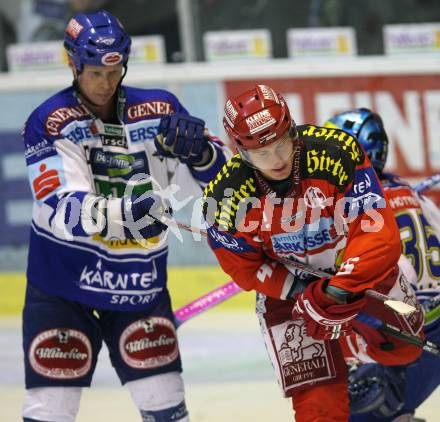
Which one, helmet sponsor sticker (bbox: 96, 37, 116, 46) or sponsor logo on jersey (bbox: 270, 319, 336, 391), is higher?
helmet sponsor sticker (bbox: 96, 37, 116, 46)

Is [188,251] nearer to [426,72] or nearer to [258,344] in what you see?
[258,344]

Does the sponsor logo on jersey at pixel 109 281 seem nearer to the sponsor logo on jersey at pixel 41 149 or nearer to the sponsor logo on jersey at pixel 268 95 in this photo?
the sponsor logo on jersey at pixel 41 149

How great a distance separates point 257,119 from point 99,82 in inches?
28.2

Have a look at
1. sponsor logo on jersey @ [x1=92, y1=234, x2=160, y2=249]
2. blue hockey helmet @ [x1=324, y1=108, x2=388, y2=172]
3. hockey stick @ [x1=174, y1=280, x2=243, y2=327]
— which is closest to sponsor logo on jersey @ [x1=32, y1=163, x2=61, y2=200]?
sponsor logo on jersey @ [x1=92, y1=234, x2=160, y2=249]

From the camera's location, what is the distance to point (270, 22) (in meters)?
6.96

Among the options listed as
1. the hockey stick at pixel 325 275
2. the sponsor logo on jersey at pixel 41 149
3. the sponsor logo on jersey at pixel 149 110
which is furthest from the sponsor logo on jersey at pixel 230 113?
the sponsor logo on jersey at pixel 41 149

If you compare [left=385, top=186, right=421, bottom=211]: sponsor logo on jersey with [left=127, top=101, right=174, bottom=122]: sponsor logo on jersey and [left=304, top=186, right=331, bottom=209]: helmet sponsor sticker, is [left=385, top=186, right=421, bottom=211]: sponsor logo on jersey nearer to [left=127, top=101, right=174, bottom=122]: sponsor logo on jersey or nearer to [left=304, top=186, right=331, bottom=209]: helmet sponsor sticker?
[left=304, top=186, right=331, bottom=209]: helmet sponsor sticker

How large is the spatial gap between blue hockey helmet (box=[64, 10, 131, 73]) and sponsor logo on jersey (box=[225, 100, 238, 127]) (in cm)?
55

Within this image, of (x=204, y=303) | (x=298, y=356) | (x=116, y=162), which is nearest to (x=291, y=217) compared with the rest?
(x=298, y=356)

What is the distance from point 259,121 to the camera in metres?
3.26

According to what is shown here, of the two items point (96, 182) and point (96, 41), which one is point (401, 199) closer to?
point (96, 182)

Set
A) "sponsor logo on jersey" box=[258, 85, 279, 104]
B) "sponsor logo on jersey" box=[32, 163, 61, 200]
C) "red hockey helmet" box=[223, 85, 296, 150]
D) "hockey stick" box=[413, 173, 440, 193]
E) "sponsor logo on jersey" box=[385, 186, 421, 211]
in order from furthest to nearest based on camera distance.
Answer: "hockey stick" box=[413, 173, 440, 193], "sponsor logo on jersey" box=[385, 186, 421, 211], "sponsor logo on jersey" box=[32, 163, 61, 200], "sponsor logo on jersey" box=[258, 85, 279, 104], "red hockey helmet" box=[223, 85, 296, 150]

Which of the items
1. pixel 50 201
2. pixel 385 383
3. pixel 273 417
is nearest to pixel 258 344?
pixel 273 417

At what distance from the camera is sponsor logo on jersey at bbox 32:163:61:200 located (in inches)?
146
